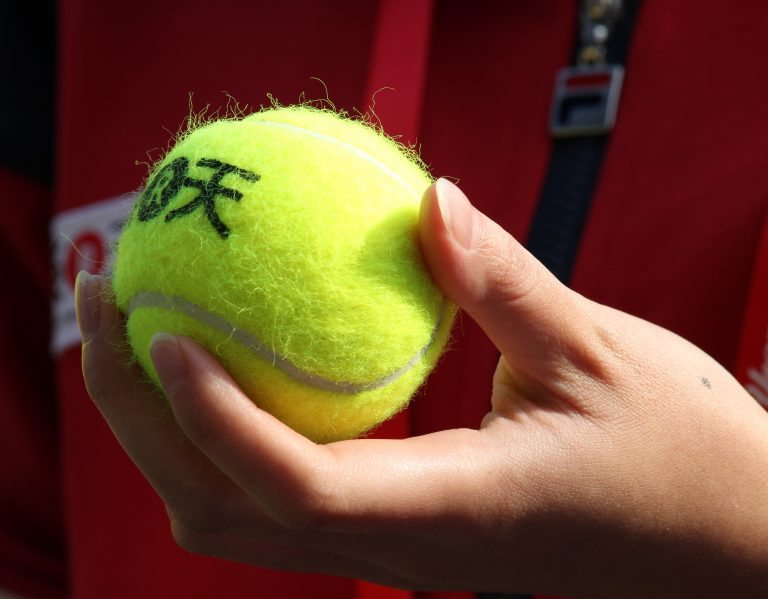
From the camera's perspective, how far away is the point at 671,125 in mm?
982

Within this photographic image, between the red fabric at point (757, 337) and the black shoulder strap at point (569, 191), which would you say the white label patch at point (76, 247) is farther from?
the red fabric at point (757, 337)

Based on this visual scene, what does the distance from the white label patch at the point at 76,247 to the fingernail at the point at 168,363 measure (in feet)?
2.03

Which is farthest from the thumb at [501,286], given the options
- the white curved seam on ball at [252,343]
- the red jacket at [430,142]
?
the red jacket at [430,142]

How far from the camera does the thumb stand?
613mm

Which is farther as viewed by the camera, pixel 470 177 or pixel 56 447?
pixel 56 447

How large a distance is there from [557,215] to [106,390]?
0.61m

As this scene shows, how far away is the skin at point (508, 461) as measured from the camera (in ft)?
1.97

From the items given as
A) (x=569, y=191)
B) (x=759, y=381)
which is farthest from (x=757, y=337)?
→ (x=569, y=191)

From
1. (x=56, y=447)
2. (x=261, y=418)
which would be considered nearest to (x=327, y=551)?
(x=261, y=418)

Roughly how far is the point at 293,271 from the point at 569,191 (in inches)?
20.2

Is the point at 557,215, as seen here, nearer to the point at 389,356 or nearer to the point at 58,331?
the point at 389,356

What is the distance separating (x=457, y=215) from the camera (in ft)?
2.00

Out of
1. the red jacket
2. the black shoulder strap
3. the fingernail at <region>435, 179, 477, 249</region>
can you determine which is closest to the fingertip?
the fingernail at <region>435, 179, 477, 249</region>

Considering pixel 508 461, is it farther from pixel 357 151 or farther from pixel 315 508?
pixel 357 151
